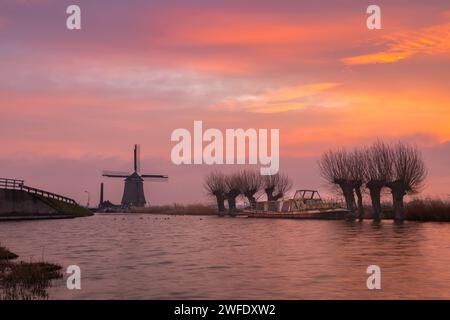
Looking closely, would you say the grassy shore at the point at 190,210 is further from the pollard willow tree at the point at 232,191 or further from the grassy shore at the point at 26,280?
the grassy shore at the point at 26,280

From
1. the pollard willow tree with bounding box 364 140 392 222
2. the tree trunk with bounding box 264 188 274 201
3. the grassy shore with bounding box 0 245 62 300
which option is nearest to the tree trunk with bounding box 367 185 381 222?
the pollard willow tree with bounding box 364 140 392 222

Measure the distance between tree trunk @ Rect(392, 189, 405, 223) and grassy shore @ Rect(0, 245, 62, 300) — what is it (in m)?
60.2

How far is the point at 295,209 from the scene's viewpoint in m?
104

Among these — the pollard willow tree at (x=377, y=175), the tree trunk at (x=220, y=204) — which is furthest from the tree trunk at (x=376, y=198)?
the tree trunk at (x=220, y=204)

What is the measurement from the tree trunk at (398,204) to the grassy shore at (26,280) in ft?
Answer: 198

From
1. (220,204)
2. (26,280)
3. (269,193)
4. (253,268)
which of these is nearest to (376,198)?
(269,193)

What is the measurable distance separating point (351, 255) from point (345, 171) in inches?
2338

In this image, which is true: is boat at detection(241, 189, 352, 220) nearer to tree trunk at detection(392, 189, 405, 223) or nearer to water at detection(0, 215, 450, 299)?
tree trunk at detection(392, 189, 405, 223)

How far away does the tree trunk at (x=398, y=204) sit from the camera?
7681 centimetres

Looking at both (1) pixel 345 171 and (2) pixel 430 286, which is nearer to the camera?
(2) pixel 430 286

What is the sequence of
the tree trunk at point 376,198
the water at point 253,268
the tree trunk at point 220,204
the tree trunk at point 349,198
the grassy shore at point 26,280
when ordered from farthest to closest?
the tree trunk at point 220,204 < the tree trunk at point 349,198 < the tree trunk at point 376,198 < the water at point 253,268 < the grassy shore at point 26,280
